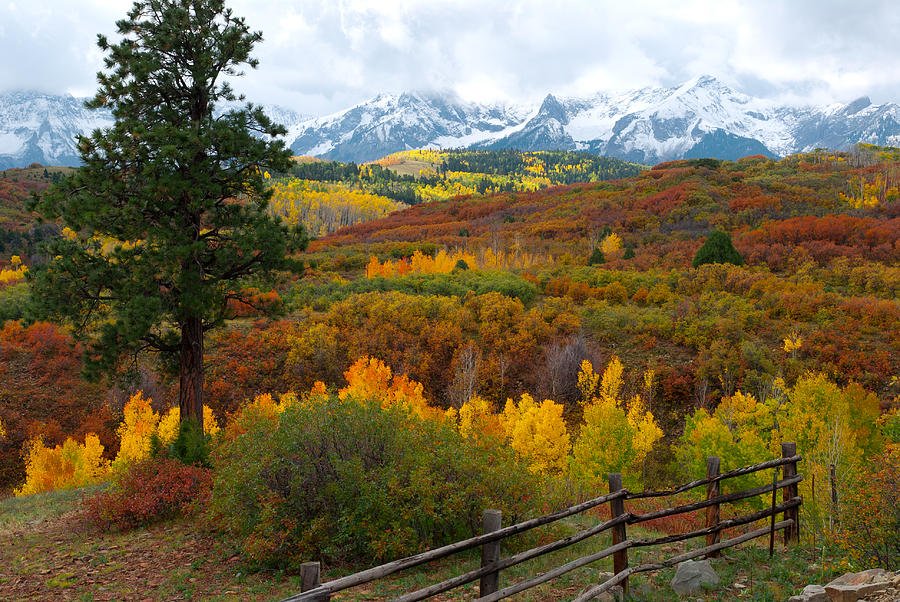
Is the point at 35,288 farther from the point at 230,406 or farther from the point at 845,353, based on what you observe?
the point at 845,353

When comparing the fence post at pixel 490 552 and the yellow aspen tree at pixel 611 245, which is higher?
the yellow aspen tree at pixel 611 245

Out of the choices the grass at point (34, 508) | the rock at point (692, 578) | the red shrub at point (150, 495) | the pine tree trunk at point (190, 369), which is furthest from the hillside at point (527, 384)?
the grass at point (34, 508)

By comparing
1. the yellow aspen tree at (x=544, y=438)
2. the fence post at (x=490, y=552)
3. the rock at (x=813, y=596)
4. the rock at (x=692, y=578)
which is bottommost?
the yellow aspen tree at (x=544, y=438)

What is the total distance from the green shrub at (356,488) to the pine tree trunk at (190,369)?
499cm

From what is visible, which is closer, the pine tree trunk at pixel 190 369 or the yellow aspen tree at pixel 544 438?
the pine tree trunk at pixel 190 369

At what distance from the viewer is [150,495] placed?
10.8 meters

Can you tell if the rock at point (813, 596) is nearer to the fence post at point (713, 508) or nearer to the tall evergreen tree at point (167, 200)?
the fence post at point (713, 508)

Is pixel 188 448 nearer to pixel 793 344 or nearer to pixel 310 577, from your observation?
pixel 310 577

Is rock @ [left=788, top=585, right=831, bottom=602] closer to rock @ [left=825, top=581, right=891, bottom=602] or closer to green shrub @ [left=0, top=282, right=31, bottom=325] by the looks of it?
rock @ [left=825, top=581, right=891, bottom=602]

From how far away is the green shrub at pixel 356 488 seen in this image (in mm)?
7562

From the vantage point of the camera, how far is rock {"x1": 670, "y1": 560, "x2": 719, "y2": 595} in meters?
6.29

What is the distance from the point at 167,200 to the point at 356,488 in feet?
28.6

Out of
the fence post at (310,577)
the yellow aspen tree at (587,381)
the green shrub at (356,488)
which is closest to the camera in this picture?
the fence post at (310,577)

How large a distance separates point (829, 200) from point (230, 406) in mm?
61711
